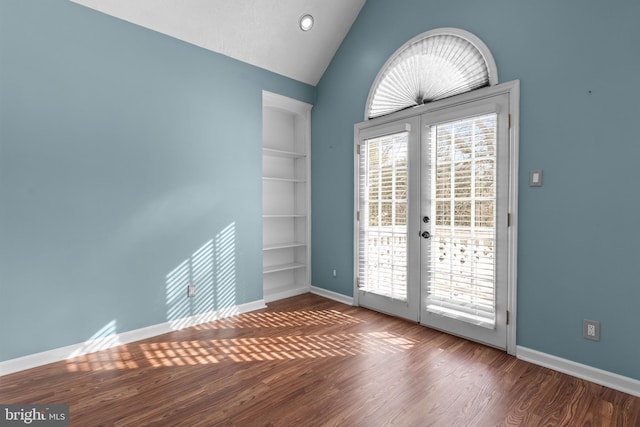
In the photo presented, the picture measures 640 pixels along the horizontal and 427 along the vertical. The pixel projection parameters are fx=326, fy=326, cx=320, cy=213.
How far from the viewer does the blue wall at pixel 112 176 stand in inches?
97.1

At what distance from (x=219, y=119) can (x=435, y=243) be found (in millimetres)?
2638

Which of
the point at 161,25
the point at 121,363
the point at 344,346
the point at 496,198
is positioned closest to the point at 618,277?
the point at 496,198

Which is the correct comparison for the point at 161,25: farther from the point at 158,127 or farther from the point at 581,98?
the point at 581,98

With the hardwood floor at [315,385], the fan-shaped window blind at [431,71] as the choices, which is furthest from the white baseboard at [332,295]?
the fan-shaped window blind at [431,71]

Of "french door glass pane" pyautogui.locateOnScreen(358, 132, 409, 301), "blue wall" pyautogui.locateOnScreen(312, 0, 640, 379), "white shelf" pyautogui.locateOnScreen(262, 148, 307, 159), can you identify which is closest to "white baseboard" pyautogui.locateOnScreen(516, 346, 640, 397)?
"blue wall" pyautogui.locateOnScreen(312, 0, 640, 379)

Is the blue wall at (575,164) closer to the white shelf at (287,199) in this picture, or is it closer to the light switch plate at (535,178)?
the light switch plate at (535,178)

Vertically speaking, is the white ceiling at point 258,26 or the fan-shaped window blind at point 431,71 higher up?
the white ceiling at point 258,26

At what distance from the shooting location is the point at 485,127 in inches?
111

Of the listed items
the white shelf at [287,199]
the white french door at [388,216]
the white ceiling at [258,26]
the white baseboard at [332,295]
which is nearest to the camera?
the white ceiling at [258,26]

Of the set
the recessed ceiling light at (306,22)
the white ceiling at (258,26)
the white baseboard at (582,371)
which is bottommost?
the white baseboard at (582,371)

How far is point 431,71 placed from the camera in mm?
3213

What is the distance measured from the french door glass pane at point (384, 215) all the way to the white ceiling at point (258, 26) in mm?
1347

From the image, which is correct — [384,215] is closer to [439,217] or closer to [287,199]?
[439,217]

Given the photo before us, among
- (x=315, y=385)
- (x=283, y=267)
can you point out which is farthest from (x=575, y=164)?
(x=283, y=267)
